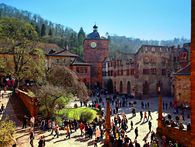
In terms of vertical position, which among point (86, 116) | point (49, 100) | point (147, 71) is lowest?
point (86, 116)

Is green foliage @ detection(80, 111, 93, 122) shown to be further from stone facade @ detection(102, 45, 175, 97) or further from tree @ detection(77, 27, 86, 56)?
tree @ detection(77, 27, 86, 56)

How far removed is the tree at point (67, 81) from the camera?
32.9 m

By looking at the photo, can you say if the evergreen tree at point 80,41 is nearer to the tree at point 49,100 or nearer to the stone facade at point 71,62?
the stone facade at point 71,62

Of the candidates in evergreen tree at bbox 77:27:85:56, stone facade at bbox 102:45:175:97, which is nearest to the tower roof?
stone facade at bbox 102:45:175:97

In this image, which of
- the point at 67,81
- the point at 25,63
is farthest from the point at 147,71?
the point at 25,63

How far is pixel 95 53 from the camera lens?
65750mm

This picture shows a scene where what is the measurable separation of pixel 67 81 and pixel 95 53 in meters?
32.9

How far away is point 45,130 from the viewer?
2270cm

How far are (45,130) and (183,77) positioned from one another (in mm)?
21926

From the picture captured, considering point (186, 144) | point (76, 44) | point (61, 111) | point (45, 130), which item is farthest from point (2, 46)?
point (76, 44)

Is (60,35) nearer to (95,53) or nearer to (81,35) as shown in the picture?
(81,35)

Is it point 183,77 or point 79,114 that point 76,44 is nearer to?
point 183,77

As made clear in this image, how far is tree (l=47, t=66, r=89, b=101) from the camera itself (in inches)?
1296

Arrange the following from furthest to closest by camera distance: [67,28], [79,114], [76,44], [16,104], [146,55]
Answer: [67,28], [76,44], [146,55], [16,104], [79,114]
